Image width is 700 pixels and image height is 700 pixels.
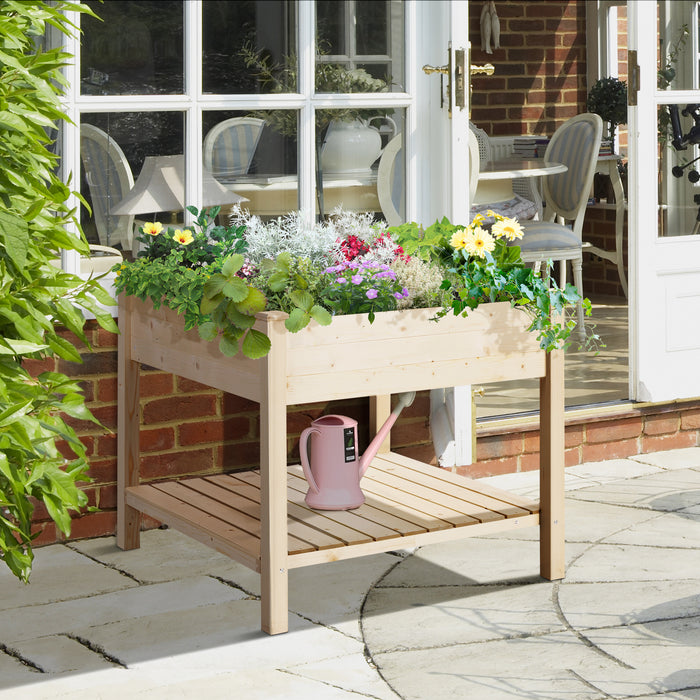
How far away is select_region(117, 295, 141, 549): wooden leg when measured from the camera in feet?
10.7

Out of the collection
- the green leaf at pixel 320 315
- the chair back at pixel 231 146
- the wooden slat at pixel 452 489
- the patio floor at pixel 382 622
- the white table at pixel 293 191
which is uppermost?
the chair back at pixel 231 146

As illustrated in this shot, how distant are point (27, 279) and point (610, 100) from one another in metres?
5.17

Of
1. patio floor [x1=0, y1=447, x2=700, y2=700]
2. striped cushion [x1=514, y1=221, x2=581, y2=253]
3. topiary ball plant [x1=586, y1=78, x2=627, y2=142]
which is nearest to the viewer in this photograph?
patio floor [x1=0, y1=447, x2=700, y2=700]

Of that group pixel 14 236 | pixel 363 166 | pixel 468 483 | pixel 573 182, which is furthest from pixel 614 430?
pixel 14 236

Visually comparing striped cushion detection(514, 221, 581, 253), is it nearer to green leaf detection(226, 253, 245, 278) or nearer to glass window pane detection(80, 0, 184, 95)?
glass window pane detection(80, 0, 184, 95)

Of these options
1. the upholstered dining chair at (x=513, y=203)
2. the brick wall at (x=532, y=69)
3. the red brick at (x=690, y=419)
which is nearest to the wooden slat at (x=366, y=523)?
the red brick at (x=690, y=419)

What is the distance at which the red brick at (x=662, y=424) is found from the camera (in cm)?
429

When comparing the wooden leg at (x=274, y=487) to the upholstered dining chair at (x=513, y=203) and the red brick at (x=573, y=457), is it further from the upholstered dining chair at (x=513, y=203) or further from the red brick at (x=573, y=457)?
the upholstered dining chair at (x=513, y=203)

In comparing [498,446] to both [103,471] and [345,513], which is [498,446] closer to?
[345,513]

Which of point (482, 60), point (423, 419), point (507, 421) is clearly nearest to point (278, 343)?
point (423, 419)

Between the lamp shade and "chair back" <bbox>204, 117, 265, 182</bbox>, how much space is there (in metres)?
0.03

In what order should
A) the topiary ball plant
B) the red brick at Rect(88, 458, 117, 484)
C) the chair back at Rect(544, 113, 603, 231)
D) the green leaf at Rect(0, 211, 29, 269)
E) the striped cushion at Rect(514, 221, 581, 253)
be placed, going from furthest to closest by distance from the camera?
1. the topiary ball plant
2. the chair back at Rect(544, 113, 603, 231)
3. the striped cushion at Rect(514, 221, 581, 253)
4. the red brick at Rect(88, 458, 117, 484)
5. the green leaf at Rect(0, 211, 29, 269)

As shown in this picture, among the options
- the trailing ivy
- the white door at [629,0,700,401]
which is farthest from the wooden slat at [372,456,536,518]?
the white door at [629,0,700,401]

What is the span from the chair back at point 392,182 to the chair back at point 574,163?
8.28 feet
